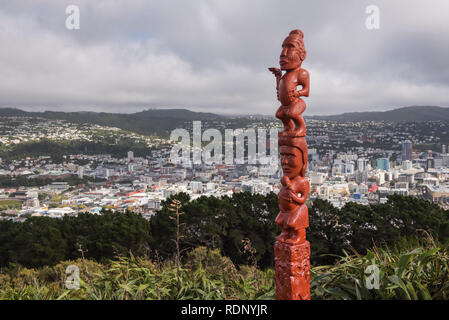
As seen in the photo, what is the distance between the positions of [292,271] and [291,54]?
157 cm

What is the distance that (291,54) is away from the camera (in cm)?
216

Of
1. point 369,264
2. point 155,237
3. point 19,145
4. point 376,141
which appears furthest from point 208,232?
point 19,145

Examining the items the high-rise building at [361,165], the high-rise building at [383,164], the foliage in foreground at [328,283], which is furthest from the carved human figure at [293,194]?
the high-rise building at [383,164]

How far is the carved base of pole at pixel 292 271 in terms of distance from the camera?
215 cm

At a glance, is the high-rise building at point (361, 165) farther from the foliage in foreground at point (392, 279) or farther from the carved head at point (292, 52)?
the carved head at point (292, 52)

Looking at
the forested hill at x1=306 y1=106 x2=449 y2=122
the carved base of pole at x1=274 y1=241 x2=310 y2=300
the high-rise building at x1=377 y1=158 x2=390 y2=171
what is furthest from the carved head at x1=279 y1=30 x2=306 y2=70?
the forested hill at x1=306 y1=106 x2=449 y2=122

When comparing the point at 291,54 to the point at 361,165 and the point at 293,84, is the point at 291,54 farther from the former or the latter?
the point at 361,165

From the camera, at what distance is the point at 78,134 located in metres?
61.7

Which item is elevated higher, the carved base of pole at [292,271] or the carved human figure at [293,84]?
the carved human figure at [293,84]

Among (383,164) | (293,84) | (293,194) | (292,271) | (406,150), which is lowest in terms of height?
(383,164)

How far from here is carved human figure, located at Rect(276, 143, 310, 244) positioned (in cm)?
219

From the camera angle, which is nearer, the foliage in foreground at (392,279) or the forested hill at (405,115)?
the foliage in foreground at (392,279)

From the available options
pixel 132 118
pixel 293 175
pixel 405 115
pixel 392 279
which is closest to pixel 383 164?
pixel 392 279
